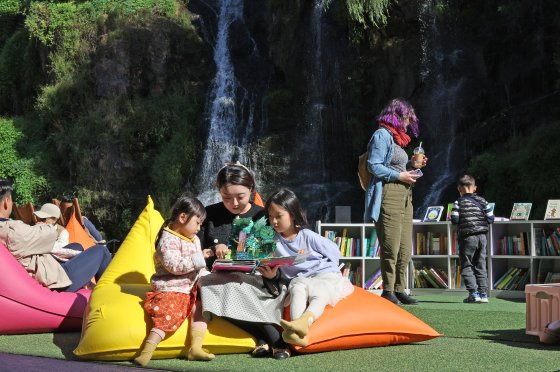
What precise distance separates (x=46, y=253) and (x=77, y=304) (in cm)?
50

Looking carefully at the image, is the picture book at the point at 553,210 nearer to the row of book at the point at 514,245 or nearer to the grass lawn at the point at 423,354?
the row of book at the point at 514,245

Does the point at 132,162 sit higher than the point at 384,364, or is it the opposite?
the point at 132,162

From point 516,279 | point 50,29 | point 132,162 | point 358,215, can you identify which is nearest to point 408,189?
point 516,279

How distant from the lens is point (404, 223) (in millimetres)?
7789

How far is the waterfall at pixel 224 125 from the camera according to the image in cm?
2247

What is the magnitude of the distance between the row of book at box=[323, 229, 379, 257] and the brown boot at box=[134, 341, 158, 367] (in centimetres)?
709

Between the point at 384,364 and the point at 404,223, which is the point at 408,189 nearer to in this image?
the point at 404,223

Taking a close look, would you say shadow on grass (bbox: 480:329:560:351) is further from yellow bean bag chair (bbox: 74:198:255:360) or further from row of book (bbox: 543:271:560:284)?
row of book (bbox: 543:271:560:284)

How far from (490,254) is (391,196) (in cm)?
439

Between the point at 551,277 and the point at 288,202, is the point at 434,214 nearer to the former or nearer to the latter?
the point at 551,277

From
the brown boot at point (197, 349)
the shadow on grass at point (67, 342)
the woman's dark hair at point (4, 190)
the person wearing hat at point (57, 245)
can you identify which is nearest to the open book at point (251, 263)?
the brown boot at point (197, 349)

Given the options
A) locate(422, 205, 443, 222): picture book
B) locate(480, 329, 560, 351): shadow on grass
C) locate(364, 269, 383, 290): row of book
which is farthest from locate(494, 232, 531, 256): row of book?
locate(480, 329, 560, 351): shadow on grass

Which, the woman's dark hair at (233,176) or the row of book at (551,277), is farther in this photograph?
the row of book at (551,277)

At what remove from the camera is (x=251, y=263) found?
532cm
